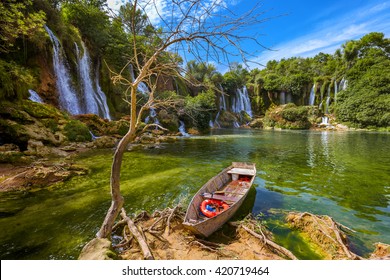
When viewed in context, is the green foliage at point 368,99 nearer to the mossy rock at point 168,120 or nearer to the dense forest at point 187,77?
the dense forest at point 187,77

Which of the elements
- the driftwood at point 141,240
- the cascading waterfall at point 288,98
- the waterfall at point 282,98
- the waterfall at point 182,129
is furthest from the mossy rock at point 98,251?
the cascading waterfall at point 288,98

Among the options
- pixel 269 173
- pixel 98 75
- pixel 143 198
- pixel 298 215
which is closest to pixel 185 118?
pixel 98 75

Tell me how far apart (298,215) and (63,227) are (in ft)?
20.6

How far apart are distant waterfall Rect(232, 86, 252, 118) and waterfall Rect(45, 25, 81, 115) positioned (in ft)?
135

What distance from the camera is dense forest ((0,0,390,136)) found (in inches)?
497

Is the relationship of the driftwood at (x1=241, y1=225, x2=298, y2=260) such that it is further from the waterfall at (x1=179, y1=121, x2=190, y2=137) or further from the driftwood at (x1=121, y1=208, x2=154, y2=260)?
the waterfall at (x1=179, y1=121, x2=190, y2=137)

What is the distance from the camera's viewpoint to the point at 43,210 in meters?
6.14

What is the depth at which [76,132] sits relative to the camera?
1688 cm

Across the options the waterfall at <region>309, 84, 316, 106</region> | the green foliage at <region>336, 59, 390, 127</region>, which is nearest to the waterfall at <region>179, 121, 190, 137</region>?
the green foliage at <region>336, 59, 390, 127</region>

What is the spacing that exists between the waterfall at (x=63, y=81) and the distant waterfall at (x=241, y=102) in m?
41.3

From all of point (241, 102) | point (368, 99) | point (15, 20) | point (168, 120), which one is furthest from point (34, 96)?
point (368, 99)

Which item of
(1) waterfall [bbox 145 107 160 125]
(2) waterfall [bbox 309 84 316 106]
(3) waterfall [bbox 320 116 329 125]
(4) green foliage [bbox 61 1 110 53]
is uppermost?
(4) green foliage [bbox 61 1 110 53]

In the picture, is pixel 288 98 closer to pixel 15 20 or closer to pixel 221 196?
pixel 221 196
